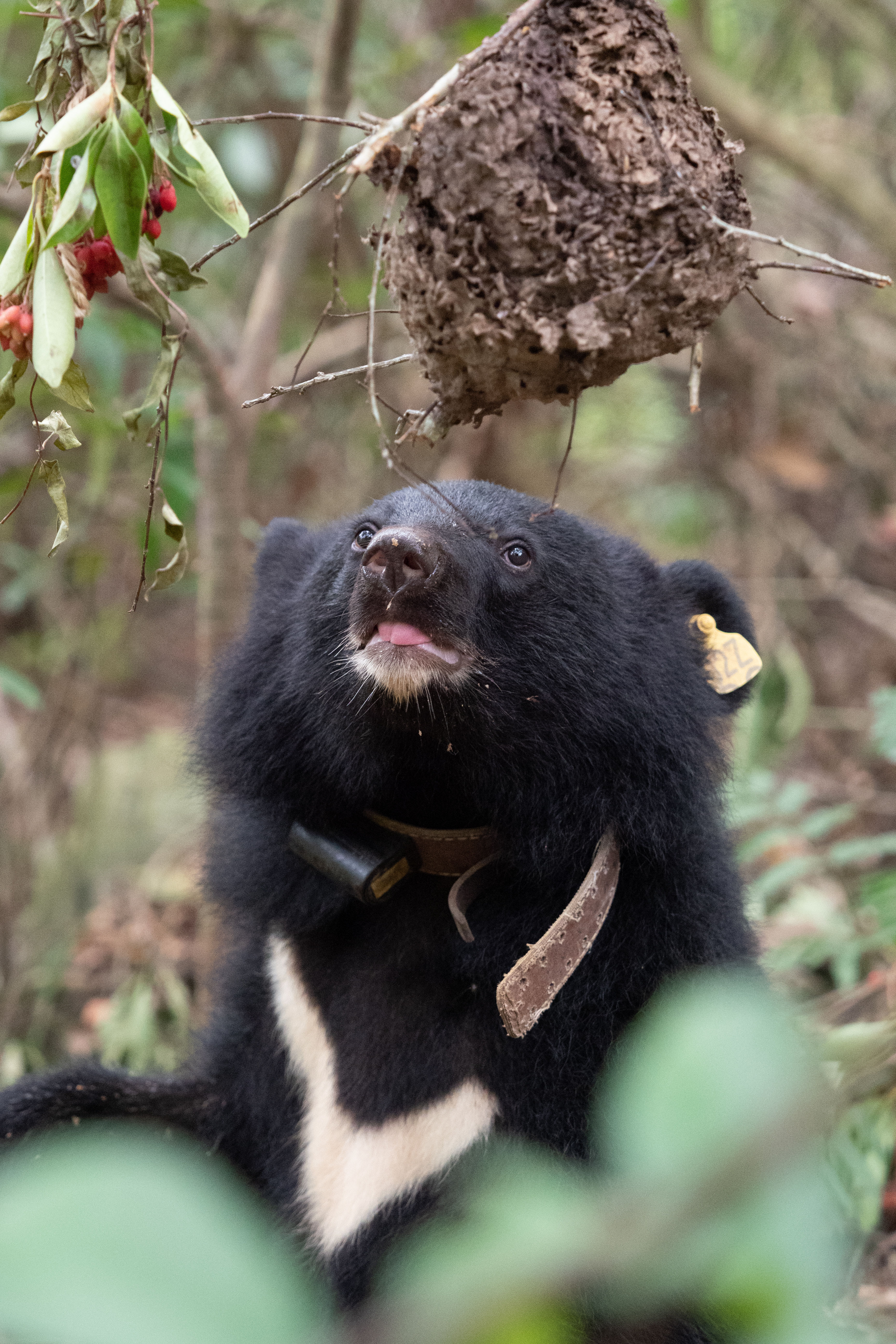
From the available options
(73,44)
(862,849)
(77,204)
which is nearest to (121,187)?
(77,204)

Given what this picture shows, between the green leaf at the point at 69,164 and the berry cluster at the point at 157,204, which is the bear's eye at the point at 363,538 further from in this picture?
the green leaf at the point at 69,164

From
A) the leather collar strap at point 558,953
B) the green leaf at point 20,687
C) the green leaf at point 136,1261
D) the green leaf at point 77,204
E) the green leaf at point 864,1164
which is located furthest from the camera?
the green leaf at point 20,687

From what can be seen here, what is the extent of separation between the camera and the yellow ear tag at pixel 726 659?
236 centimetres

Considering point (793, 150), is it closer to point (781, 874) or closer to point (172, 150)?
point (781, 874)

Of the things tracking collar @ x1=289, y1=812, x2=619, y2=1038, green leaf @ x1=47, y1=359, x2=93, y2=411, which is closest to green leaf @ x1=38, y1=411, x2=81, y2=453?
green leaf @ x1=47, y1=359, x2=93, y2=411

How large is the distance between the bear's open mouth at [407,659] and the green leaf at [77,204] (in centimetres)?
78

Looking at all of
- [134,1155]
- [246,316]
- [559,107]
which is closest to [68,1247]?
[134,1155]

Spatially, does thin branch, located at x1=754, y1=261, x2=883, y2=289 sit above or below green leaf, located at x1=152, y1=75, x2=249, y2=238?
above

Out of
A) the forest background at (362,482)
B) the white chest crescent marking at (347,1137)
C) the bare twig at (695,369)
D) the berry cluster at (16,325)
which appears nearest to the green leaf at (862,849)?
the forest background at (362,482)

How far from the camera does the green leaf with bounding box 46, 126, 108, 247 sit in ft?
4.43

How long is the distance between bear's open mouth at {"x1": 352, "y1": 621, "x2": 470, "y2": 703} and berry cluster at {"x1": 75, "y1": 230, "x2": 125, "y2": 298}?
2.18ft

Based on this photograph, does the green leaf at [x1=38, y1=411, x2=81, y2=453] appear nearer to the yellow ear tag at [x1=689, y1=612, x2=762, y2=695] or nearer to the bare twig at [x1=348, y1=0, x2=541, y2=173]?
the bare twig at [x1=348, y1=0, x2=541, y2=173]

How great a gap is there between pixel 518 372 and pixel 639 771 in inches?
35.6

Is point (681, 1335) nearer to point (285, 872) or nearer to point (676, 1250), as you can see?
point (285, 872)
